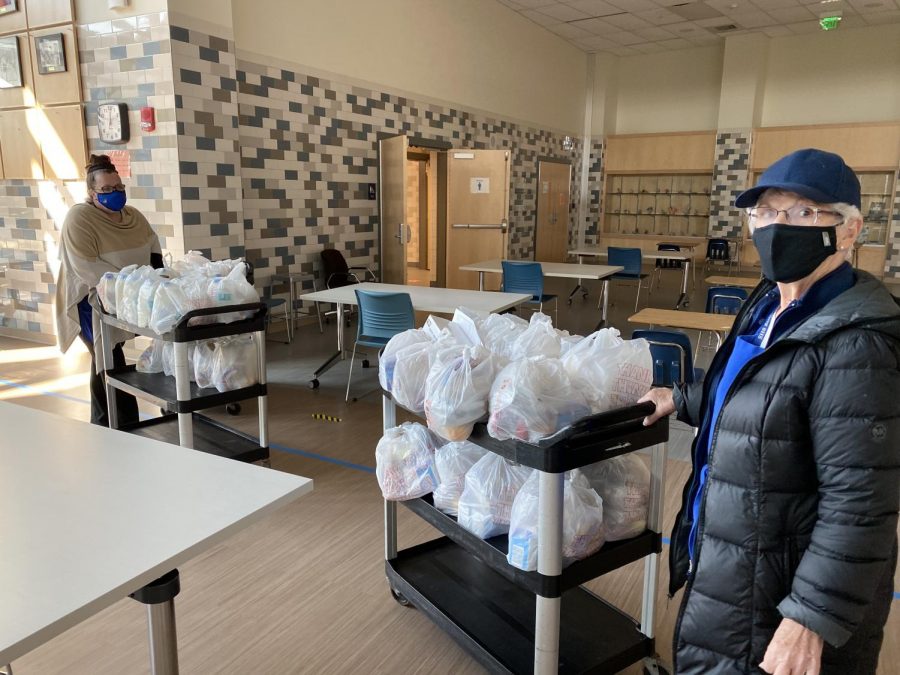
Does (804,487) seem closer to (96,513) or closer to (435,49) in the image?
(96,513)

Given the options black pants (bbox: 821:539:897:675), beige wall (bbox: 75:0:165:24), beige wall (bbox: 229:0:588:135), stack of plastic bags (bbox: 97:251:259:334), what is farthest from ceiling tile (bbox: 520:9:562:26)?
black pants (bbox: 821:539:897:675)

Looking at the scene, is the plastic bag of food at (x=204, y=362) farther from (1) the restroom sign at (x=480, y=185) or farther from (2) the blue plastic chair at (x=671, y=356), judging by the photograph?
(1) the restroom sign at (x=480, y=185)

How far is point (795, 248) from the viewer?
122 centimetres

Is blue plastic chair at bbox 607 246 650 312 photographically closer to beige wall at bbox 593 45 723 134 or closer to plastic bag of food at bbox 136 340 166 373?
plastic bag of food at bbox 136 340 166 373

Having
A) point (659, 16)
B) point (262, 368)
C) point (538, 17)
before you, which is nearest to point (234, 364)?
point (262, 368)

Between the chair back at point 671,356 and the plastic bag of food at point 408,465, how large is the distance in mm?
1957

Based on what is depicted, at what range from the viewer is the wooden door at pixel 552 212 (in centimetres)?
1176

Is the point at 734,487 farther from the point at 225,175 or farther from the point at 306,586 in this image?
the point at 225,175

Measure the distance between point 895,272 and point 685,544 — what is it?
40.0 feet

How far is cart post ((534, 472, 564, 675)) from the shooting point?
5.03 ft

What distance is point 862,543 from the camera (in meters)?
1.09

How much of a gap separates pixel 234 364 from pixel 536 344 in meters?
1.81

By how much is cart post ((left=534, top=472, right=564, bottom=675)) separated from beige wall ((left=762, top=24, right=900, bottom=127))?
41.3 ft

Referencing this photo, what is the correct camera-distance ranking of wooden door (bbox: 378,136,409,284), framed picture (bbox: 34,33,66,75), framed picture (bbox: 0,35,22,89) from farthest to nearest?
wooden door (bbox: 378,136,409,284) → framed picture (bbox: 0,35,22,89) → framed picture (bbox: 34,33,66,75)
